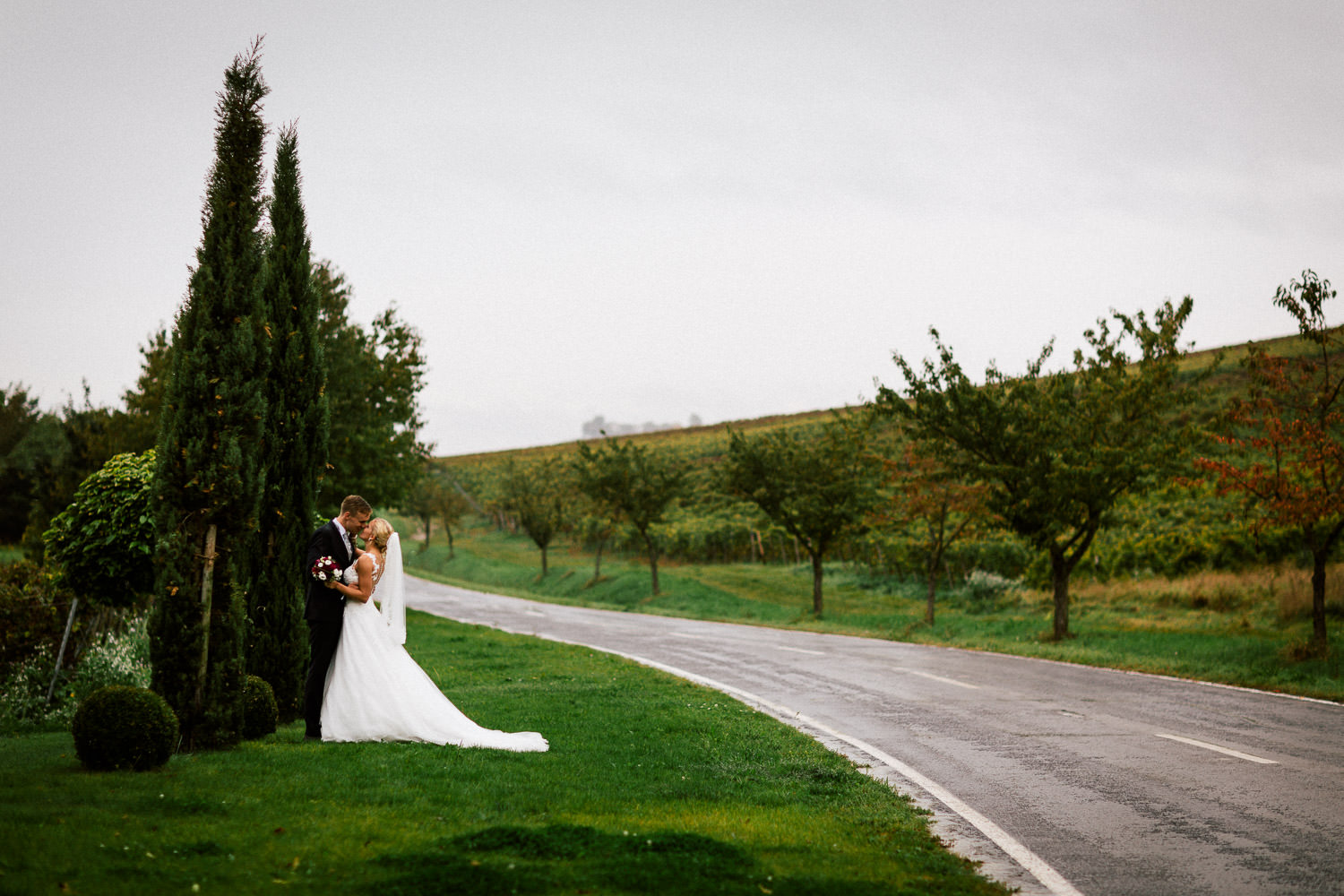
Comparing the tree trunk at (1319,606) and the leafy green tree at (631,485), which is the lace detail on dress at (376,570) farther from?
the leafy green tree at (631,485)

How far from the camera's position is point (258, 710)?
8664 millimetres

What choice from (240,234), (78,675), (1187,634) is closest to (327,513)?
(78,675)

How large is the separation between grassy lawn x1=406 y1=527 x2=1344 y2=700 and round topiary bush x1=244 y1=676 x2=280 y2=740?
13461mm

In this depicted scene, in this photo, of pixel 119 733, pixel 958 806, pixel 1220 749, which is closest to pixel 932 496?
pixel 1220 749

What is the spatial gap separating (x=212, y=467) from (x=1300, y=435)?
16192 mm

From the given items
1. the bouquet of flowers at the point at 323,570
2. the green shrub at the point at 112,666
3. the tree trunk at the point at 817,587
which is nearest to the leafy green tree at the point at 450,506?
the tree trunk at the point at 817,587

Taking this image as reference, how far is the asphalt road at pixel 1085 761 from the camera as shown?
598 cm

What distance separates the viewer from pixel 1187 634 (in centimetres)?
2108

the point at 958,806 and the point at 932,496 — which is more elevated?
the point at 932,496

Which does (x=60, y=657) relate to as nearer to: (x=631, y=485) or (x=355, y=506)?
(x=355, y=506)

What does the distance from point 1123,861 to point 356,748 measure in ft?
19.0

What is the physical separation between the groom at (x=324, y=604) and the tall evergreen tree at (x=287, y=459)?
0.36 metres

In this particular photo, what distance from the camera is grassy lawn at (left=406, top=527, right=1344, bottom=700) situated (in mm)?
16891

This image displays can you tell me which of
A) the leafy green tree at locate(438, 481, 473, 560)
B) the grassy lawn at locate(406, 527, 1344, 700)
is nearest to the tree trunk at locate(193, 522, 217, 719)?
the grassy lawn at locate(406, 527, 1344, 700)
